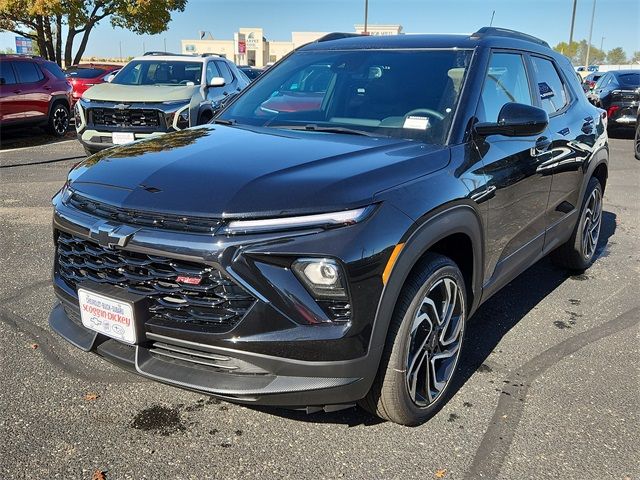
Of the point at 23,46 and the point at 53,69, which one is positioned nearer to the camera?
the point at 53,69

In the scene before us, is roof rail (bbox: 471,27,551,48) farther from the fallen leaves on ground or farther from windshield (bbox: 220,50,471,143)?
the fallen leaves on ground

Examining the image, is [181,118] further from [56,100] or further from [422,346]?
[422,346]

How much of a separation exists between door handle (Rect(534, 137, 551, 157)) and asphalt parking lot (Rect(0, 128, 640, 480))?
1.18 metres

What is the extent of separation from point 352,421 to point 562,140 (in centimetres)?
246

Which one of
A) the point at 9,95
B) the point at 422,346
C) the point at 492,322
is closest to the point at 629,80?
the point at 492,322

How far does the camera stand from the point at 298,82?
387cm

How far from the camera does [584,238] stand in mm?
4953

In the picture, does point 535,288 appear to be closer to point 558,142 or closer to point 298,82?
point 558,142

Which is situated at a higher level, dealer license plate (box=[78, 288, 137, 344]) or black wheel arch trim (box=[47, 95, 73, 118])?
black wheel arch trim (box=[47, 95, 73, 118])

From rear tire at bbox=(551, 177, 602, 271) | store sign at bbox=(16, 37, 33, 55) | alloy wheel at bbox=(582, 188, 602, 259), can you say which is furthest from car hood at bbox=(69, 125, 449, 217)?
store sign at bbox=(16, 37, 33, 55)

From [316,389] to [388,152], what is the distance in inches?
45.3

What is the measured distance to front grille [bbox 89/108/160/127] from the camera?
8945mm

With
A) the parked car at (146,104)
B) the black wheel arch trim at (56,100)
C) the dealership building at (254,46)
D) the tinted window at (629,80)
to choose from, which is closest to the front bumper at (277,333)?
the parked car at (146,104)

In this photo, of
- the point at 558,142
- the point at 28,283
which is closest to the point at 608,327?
the point at 558,142
